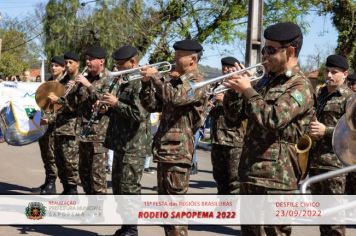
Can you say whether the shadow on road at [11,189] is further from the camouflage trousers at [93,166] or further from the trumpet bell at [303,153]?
the trumpet bell at [303,153]

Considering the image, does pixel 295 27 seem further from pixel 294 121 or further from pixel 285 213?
pixel 285 213

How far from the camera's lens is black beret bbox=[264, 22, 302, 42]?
12.9ft

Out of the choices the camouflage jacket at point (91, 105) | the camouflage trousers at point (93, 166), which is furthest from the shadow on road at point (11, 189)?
the camouflage trousers at point (93, 166)

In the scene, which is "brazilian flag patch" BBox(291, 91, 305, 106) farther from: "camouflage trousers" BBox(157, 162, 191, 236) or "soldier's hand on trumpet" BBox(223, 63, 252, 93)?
"camouflage trousers" BBox(157, 162, 191, 236)

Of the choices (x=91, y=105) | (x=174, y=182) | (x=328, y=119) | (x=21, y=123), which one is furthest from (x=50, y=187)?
(x=328, y=119)

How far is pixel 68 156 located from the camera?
7285 millimetres

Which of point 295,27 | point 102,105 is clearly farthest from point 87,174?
point 295,27

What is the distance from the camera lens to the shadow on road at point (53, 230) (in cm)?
625

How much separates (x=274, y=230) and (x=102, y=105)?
287 centimetres

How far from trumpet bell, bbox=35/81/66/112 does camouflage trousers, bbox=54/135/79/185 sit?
0.41 m

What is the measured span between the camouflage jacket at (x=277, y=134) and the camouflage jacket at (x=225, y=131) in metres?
2.86

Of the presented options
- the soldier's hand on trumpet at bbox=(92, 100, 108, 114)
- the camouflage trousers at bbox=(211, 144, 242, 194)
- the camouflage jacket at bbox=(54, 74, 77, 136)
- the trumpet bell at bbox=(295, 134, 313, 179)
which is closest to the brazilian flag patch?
the trumpet bell at bbox=(295, 134, 313, 179)

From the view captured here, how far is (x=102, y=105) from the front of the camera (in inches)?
247

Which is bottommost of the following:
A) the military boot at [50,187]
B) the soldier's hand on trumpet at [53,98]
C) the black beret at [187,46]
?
the military boot at [50,187]
